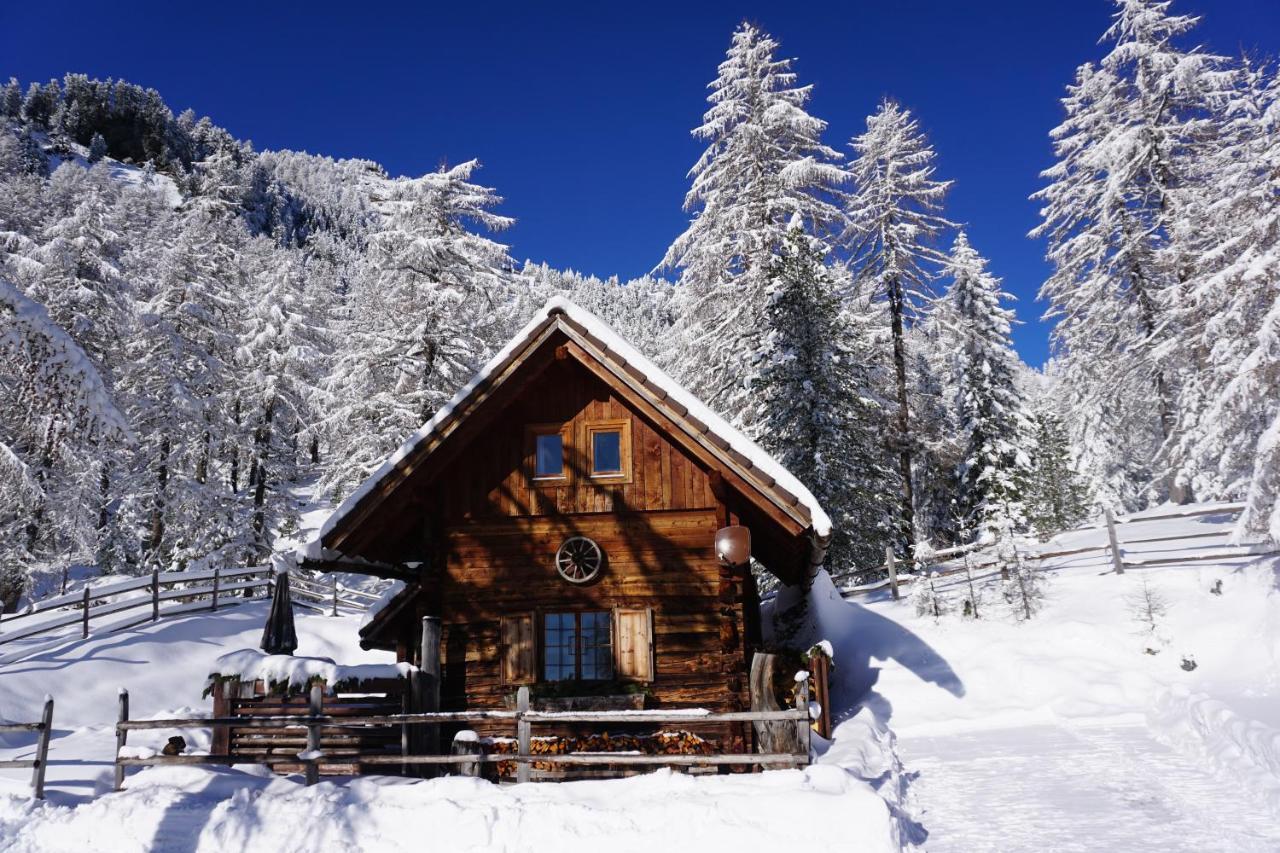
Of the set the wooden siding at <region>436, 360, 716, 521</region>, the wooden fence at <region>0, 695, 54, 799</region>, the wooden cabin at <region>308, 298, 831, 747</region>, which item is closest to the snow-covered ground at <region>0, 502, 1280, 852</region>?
the wooden fence at <region>0, 695, 54, 799</region>

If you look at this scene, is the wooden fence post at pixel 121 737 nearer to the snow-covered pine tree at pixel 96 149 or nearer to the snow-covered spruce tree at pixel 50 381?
the snow-covered spruce tree at pixel 50 381

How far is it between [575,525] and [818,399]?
11.3m

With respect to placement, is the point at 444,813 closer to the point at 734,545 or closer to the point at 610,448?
the point at 734,545

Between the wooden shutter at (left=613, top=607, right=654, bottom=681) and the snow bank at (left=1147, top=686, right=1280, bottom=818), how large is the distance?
7.23 metres

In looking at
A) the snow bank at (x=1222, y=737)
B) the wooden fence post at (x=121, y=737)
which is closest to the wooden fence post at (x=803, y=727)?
the snow bank at (x=1222, y=737)

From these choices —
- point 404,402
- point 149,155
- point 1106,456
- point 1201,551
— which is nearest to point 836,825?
point 1201,551

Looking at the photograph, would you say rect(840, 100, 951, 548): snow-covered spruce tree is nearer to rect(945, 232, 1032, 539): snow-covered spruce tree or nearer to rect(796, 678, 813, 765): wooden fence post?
rect(945, 232, 1032, 539): snow-covered spruce tree

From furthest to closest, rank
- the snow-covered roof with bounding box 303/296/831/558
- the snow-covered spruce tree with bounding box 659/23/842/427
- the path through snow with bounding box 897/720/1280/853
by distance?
the snow-covered spruce tree with bounding box 659/23/842/427 → the snow-covered roof with bounding box 303/296/831/558 → the path through snow with bounding box 897/720/1280/853

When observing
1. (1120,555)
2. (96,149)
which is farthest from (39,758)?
(96,149)

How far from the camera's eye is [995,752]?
11070 mm

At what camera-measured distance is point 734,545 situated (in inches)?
423

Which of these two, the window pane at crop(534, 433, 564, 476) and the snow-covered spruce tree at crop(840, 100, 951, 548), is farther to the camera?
the snow-covered spruce tree at crop(840, 100, 951, 548)

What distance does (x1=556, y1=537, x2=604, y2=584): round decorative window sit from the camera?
1159 centimetres

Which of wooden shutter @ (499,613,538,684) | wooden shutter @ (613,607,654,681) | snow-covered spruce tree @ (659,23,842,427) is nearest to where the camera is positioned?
wooden shutter @ (613,607,654,681)
